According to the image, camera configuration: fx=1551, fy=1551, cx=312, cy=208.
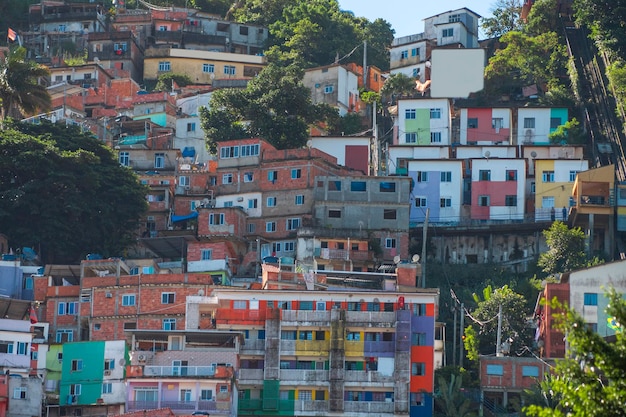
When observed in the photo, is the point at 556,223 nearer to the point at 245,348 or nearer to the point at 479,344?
the point at 479,344

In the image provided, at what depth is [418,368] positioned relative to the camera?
195 feet

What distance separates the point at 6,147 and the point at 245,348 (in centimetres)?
2027

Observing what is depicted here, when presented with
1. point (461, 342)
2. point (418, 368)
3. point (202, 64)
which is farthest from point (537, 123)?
point (418, 368)

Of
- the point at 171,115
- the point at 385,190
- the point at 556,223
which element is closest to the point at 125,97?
the point at 171,115

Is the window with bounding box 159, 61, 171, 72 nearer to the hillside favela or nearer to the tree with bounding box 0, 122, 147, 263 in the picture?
the hillside favela

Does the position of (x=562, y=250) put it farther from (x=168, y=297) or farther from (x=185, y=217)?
(x=185, y=217)

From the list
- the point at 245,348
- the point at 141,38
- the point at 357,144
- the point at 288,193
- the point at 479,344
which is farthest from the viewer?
the point at 141,38

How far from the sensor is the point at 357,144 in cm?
8125

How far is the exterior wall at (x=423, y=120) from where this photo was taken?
85062 mm

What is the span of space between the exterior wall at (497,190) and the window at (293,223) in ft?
31.6

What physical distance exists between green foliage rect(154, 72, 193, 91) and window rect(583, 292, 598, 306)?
42047mm

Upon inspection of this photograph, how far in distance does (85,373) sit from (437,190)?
2456 centimetres

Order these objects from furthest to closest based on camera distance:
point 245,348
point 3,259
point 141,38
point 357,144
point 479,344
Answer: point 141,38, point 357,144, point 3,259, point 479,344, point 245,348

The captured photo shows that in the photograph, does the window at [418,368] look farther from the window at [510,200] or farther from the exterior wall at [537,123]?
the exterior wall at [537,123]
